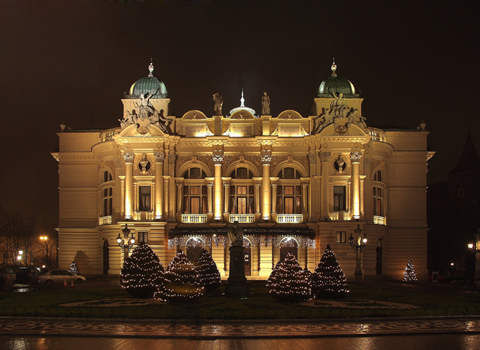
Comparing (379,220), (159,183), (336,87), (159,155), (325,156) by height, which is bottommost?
(379,220)

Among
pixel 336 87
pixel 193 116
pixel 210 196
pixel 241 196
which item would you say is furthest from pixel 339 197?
pixel 193 116

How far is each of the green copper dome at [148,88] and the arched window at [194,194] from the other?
7476mm

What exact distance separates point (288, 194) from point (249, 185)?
3537 mm

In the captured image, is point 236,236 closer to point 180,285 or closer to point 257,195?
point 180,285

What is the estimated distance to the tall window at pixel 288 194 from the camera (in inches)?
2251

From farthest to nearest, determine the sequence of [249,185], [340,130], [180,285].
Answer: [249,185], [340,130], [180,285]

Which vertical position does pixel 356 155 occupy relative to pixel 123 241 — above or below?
above

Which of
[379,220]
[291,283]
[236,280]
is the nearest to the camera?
[291,283]

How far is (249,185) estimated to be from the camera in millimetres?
57438

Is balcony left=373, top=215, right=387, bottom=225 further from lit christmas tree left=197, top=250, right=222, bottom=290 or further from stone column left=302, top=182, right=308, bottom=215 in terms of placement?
lit christmas tree left=197, top=250, right=222, bottom=290

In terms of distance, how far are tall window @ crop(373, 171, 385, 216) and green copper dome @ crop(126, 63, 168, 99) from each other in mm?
20270

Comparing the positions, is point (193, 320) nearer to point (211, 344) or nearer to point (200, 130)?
point (211, 344)

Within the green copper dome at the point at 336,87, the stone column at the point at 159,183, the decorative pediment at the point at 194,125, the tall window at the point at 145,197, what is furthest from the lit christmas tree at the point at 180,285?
the green copper dome at the point at 336,87

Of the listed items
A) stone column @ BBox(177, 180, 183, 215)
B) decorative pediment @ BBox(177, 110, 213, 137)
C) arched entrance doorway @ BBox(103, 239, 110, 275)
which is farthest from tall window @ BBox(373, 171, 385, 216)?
arched entrance doorway @ BBox(103, 239, 110, 275)
